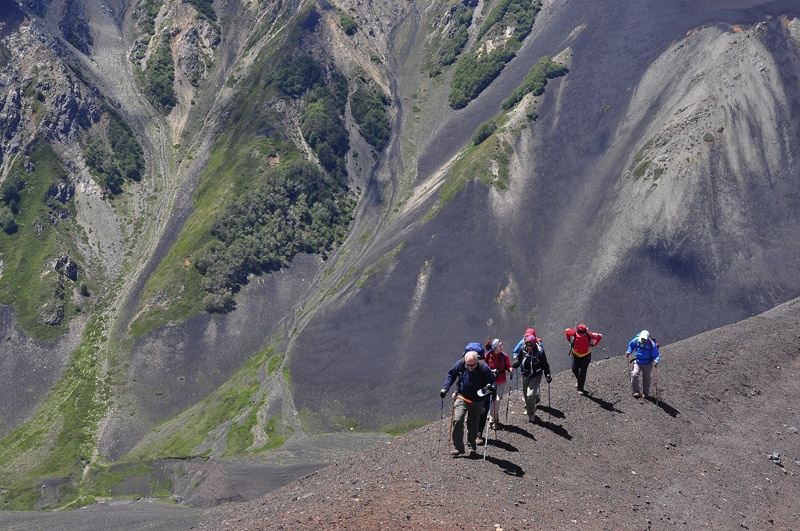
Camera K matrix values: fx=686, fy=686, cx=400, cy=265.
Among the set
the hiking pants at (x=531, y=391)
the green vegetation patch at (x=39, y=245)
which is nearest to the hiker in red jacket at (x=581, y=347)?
the hiking pants at (x=531, y=391)

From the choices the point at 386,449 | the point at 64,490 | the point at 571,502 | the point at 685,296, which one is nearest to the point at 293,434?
the point at 64,490

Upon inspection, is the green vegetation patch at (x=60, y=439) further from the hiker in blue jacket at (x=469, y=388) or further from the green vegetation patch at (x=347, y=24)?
the green vegetation patch at (x=347, y=24)

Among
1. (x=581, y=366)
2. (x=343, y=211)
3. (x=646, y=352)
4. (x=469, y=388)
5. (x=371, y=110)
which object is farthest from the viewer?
(x=371, y=110)

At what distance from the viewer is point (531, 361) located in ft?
68.1

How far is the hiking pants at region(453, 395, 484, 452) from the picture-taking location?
17797mm

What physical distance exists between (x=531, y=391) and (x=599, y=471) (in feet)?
9.96

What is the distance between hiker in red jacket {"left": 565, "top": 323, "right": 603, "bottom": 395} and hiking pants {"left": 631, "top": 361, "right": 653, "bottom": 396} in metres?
1.74

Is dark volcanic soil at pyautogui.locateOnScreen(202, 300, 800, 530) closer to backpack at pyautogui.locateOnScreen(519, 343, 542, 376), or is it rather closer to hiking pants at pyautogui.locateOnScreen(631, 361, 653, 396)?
hiking pants at pyautogui.locateOnScreen(631, 361, 653, 396)

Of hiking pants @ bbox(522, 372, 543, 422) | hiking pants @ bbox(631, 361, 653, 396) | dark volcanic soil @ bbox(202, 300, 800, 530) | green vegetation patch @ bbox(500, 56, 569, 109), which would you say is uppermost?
green vegetation patch @ bbox(500, 56, 569, 109)

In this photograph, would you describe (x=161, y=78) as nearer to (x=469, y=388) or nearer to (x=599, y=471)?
(x=469, y=388)

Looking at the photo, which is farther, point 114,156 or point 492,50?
point 492,50

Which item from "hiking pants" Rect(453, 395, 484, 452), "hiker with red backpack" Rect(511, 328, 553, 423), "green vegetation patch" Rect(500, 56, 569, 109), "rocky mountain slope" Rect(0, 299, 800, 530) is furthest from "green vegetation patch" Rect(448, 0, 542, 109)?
"hiking pants" Rect(453, 395, 484, 452)

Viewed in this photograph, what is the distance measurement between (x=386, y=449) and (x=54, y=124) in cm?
11698

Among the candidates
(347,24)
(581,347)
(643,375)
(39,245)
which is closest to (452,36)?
(347,24)
